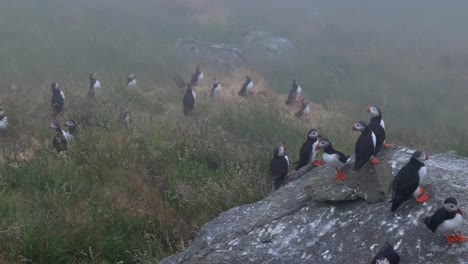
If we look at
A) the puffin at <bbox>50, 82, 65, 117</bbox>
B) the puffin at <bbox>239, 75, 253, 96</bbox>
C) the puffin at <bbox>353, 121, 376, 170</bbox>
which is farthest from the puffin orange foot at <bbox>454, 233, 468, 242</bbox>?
the puffin at <bbox>239, 75, 253, 96</bbox>

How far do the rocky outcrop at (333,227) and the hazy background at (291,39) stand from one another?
730 centimetres

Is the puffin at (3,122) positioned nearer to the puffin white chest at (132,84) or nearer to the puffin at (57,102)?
the puffin at (57,102)

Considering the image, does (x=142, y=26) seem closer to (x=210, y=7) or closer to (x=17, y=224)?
(x=210, y=7)

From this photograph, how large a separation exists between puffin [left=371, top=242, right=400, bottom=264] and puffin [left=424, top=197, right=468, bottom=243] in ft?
1.45

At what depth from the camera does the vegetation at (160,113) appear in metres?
6.14

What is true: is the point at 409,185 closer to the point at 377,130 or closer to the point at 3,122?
the point at 377,130

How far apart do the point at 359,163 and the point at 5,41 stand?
59.0ft

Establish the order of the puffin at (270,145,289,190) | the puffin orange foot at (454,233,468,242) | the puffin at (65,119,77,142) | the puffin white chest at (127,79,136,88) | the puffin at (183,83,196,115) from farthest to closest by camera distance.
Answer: the puffin white chest at (127,79,136,88), the puffin at (183,83,196,115), the puffin at (65,119,77,142), the puffin at (270,145,289,190), the puffin orange foot at (454,233,468,242)

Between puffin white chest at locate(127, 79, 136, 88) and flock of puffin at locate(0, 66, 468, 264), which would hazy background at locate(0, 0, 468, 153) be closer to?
puffin white chest at locate(127, 79, 136, 88)

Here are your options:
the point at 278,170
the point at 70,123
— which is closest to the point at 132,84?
the point at 70,123

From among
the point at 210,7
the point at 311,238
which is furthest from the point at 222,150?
A: the point at 210,7

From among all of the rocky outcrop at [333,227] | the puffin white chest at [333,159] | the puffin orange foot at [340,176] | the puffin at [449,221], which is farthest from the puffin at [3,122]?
the puffin at [449,221]

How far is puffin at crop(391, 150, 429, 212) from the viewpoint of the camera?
4.72m

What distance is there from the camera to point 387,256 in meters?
4.14
